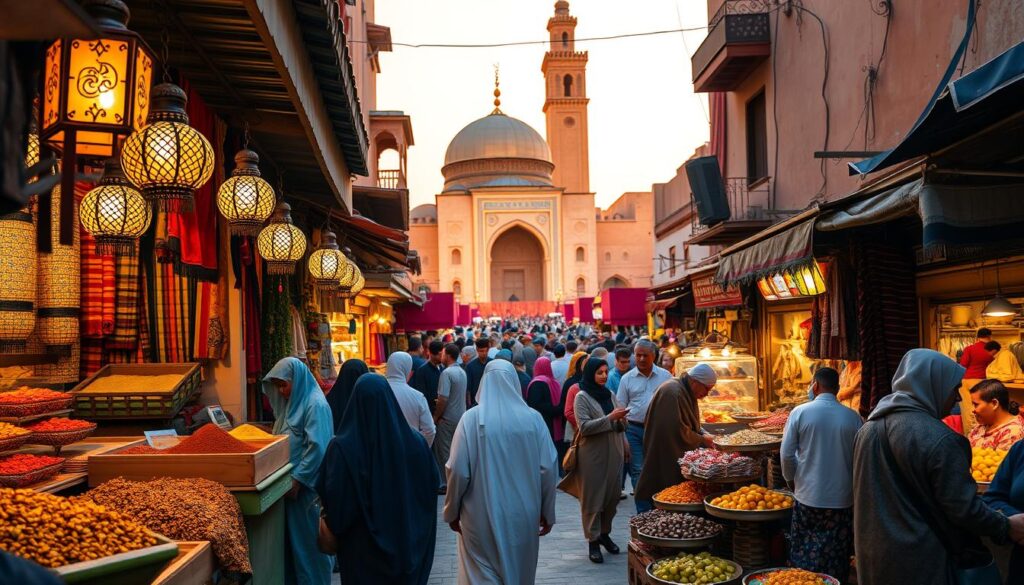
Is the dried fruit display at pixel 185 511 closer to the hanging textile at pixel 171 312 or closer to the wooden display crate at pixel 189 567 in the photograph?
the wooden display crate at pixel 189 567

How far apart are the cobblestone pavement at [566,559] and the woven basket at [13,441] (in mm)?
2730

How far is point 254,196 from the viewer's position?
4.55m

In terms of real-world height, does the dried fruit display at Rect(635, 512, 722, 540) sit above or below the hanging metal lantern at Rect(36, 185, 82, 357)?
below

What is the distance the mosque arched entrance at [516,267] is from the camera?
53500 mm

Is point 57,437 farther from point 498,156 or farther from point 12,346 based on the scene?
point 498,156

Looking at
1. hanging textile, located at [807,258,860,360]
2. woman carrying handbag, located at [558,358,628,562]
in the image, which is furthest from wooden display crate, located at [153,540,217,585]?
hanging textile, located at [807,258,860,360]

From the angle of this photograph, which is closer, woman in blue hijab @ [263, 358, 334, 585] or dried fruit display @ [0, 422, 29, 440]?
dried fruit display @ [0, 422, 29, 440]

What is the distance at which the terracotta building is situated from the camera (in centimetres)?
4766

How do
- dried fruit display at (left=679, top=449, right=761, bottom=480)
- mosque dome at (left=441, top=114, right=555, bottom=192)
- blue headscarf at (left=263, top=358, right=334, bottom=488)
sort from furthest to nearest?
1. mosque dome at (left=441, top=114, right=555, bottom=192)
2. dried fruit display at (left=679, top=449, right=761, bottom=480)
3. blue headscarf at (left=263, top=358, right=334, bottom=488)

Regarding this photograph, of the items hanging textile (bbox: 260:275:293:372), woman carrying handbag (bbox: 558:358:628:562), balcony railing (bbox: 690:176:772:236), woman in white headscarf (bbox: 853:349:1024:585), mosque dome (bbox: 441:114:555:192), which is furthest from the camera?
mosque dome (bbox: 441:114:555:192)

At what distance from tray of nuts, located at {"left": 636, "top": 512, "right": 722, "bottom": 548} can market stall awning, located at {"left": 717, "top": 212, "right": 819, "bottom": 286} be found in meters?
2.02

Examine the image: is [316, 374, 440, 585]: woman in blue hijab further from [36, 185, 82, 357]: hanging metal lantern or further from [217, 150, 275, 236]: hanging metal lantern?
[36, 185, 82, 357]: hanging metal lantern

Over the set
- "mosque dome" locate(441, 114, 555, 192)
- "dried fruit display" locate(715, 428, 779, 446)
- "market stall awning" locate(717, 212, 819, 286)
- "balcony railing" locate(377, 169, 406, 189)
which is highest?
"mosque dome" locate(441, 114, 555, 192)

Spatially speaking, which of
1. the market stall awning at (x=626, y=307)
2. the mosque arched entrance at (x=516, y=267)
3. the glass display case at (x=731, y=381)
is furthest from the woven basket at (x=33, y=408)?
the mosque arched entrance at (x=516, y=267)
